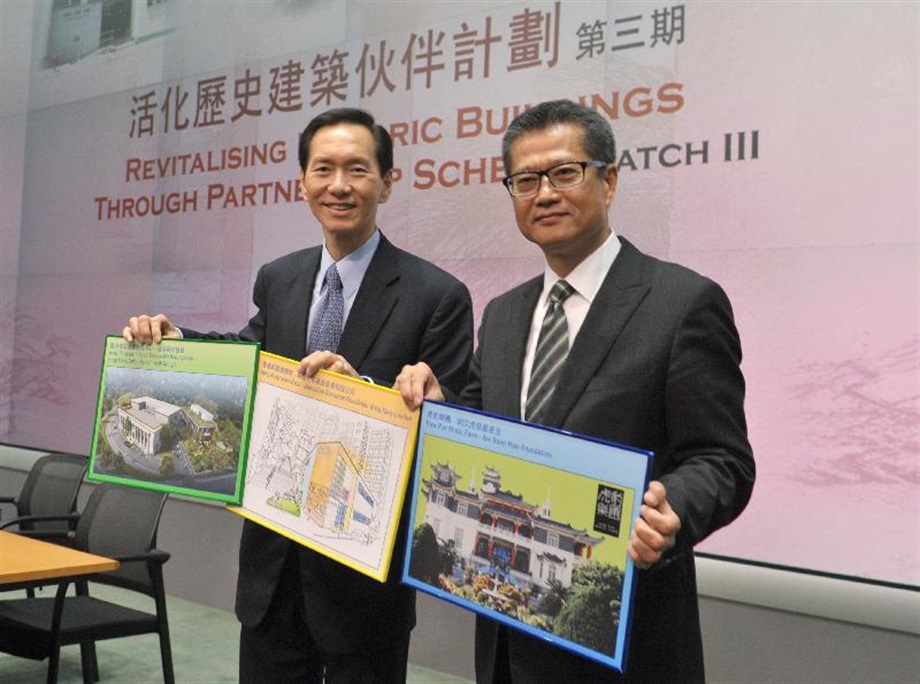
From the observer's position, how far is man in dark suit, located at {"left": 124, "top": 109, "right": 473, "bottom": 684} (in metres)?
1.89

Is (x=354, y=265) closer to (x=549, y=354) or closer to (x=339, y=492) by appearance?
(x=339, y=492)

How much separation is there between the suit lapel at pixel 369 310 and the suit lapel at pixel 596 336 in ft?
2.01

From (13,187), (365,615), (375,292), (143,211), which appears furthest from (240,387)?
(13,187)

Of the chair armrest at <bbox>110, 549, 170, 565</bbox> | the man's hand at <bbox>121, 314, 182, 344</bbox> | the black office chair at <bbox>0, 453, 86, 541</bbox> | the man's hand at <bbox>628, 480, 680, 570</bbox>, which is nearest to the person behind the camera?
the man's hand at <bbox>628, 480, 680, 570</bbox>

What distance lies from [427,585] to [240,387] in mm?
664

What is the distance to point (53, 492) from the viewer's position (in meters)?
4.03

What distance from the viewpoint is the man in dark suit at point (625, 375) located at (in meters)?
1.37

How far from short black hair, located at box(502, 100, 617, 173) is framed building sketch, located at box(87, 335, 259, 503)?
30.1 inches

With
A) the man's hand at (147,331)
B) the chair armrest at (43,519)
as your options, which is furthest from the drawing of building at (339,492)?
the chair armrest at (43,519)

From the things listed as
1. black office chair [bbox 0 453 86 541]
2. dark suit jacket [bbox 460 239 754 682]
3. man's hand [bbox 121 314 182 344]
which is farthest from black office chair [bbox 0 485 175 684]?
dark suit jacket [bbox 460 239 754 682]

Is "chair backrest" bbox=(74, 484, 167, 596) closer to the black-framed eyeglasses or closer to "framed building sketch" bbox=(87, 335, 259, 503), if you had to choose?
"framed building sketch" bbox=(87, 335, 259, 503)

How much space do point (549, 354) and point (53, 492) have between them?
10.7 ft

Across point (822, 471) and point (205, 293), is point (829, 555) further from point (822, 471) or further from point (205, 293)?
point (205, 293)

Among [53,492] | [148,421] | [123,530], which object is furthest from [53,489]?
[148,421]
